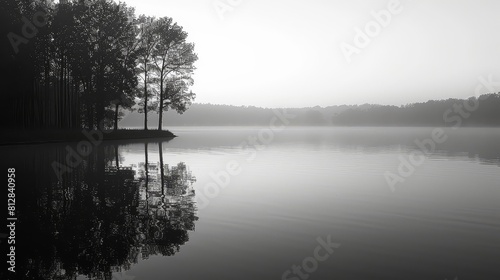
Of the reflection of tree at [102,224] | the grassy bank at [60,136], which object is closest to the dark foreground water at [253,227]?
the reflection of tree at [102,224]

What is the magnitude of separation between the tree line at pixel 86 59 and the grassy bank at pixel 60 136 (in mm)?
2685

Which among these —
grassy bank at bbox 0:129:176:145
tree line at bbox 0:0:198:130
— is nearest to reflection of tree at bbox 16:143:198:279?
grassy bank at bbox 0:129:176:145

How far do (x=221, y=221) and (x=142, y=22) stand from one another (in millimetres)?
64648

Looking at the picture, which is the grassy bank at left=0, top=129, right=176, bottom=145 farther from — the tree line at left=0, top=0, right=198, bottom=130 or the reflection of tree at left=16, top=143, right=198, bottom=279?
the reflection of tree at left=16, top=143, right=198, bottom=279

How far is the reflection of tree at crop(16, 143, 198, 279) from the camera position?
768 cm

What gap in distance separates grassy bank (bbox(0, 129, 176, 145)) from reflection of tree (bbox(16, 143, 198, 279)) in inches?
1256

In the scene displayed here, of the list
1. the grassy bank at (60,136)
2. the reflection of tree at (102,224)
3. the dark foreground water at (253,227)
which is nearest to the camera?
the dark foreground water at (253,227)

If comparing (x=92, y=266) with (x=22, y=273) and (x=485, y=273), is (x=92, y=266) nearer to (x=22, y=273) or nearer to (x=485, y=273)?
(x=22, y=273)

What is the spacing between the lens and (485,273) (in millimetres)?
7199

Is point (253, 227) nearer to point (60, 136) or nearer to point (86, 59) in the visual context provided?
point (60, 136)

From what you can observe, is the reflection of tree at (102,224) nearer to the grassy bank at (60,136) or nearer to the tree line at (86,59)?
the grassy bank at (60,136)

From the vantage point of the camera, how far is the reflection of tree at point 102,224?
768cm

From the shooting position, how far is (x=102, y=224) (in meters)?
10.7

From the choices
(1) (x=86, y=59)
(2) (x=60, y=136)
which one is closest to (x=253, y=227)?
(2) (x=60, y=136)
